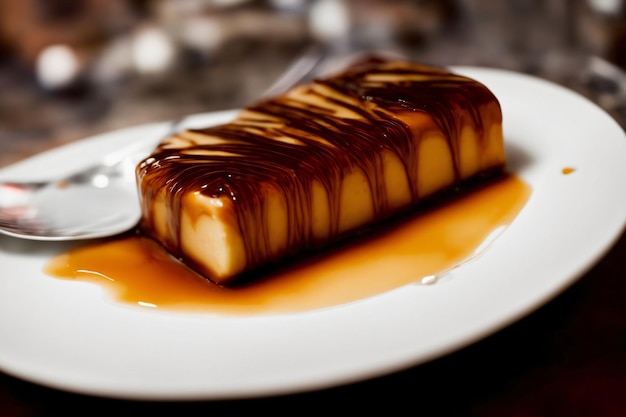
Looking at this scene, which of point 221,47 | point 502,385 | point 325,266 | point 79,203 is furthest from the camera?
point 221,47

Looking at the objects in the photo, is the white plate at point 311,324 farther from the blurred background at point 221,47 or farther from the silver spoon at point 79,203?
the blurred background at point 221,47

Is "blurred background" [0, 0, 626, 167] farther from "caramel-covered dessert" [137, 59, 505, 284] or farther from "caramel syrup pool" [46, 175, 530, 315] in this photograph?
"caramel syrup pool" [46, 175, 530, 315]

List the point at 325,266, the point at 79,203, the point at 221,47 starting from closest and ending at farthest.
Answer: the point at 325,266, the point at 79,203, the point at 221,47

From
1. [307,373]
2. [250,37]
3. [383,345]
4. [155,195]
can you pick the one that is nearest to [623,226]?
[383,345]

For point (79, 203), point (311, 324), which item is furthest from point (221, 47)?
point (311, 324)

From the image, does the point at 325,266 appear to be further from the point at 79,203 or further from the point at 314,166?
the point at 79,203

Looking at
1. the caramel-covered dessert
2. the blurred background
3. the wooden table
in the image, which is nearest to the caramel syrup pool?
the caramel-covered dessert

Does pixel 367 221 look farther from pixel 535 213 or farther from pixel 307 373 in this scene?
pixel 307 373
